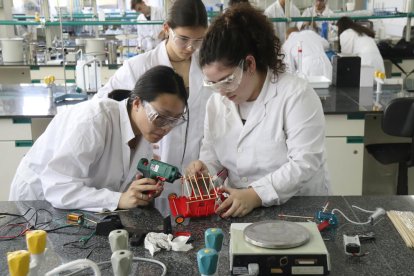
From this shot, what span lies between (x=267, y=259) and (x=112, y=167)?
2.74ft

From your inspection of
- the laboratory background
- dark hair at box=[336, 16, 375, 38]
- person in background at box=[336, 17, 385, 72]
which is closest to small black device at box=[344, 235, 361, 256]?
the laboratory background

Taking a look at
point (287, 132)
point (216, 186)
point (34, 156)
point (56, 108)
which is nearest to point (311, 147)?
point (287, 132)

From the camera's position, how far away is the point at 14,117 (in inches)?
124

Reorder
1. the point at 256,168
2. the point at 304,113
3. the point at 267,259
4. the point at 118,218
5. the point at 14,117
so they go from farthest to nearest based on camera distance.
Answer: the point at 14,117 < the point at 256,168 < the point at 304,113 < the point at 118,218 < the point at 267,259

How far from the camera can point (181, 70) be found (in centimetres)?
253

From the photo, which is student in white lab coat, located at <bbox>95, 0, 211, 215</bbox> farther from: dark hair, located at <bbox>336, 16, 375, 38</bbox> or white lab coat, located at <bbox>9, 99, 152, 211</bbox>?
dark hair, located at <bbox>336, 16, 375, 38</bbox>

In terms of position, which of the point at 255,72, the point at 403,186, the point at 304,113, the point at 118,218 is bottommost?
the point at 403,186

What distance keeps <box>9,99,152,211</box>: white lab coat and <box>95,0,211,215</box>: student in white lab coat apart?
54 cm

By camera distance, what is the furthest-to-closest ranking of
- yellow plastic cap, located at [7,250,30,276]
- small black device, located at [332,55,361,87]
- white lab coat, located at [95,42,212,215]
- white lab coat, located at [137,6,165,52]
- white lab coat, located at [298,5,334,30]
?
white lab coat, located at [137,6,165,52]
white lab coat, located at [298,5,334,30]
small black device, located at [332,55,361,87]
white lab coat, located at [95,42,212,215]
yellow plastic cap, located at [7,250,30,276]

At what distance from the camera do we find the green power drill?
1.62 meters

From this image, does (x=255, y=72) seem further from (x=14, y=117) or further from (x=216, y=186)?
(x=14, y=117)

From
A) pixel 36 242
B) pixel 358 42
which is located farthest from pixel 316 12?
pixel 36 242

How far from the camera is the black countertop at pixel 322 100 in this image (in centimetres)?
318

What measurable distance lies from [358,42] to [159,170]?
390cm
